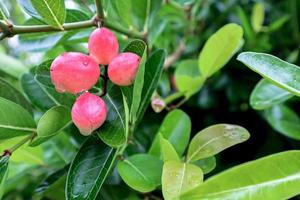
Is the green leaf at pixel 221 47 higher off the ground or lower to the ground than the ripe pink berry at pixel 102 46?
lower

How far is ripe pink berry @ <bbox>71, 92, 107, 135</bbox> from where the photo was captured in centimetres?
49

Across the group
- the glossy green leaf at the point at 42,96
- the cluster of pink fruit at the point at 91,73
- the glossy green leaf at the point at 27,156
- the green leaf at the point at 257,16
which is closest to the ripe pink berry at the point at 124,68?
the cluster of pink fruit at the point at 91,73

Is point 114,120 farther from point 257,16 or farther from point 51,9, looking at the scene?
point 257,16

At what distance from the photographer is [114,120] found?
53cm

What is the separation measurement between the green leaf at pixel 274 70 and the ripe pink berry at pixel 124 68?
0.41 ft

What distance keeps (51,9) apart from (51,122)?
0.14m

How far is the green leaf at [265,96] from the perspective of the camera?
63 centimetres

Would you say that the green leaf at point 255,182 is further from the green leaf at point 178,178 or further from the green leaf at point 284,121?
the green leaf at point 284,121

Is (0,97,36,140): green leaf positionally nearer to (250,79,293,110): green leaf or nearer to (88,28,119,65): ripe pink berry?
(88,28,119,65): ripe pink berry

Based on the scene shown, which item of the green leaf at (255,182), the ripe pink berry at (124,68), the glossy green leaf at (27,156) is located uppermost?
the ripe pink berry at (124,68)

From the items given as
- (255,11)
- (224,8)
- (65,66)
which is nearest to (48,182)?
(65,66)

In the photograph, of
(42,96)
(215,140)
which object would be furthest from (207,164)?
(42,96)

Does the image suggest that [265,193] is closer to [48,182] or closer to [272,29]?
[48,182]

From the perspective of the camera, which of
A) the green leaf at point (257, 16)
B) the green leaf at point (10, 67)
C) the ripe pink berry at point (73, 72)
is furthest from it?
the green leaf at point (257, 16)
